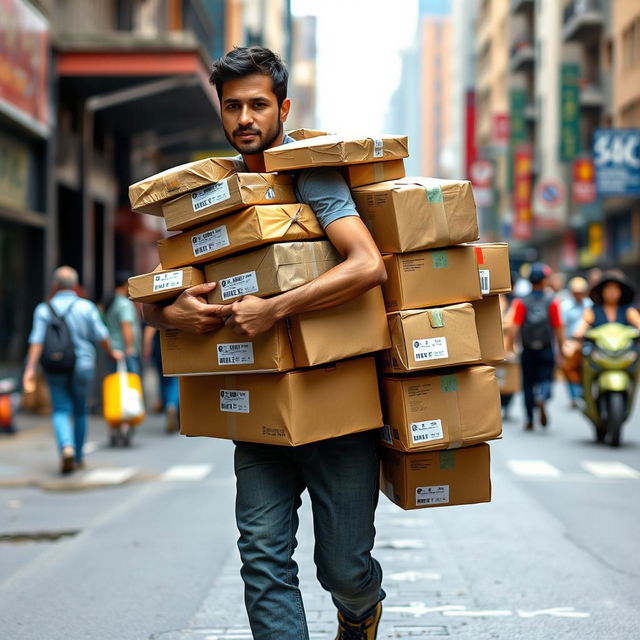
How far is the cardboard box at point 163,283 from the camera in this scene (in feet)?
12.2

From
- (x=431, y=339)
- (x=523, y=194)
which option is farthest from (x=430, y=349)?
(x=523, y=194)

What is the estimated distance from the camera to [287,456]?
3.72 m

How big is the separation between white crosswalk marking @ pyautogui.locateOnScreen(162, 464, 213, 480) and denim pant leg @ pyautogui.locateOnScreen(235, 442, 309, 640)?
659 cm

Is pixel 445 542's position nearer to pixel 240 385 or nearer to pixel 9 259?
pixel 240 385

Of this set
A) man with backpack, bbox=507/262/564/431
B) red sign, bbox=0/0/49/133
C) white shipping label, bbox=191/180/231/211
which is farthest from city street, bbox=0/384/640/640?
red sign, bbox=0/0/49/133

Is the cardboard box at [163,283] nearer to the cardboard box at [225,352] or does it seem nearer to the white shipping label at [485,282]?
the cardboard box at [225,352]

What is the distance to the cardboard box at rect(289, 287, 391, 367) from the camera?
352 centimetres

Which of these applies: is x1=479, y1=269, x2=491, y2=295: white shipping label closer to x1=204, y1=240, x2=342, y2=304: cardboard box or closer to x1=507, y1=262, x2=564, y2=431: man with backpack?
x1=204, y1=240, x2=342, y2=304: cardboard box

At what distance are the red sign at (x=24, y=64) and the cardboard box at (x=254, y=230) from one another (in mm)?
12856

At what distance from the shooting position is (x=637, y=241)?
36.7m

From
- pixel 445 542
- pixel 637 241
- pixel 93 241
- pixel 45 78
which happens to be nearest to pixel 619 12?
pixel 637 241

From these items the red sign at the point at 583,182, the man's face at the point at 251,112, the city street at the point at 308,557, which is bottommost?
the city street at the point at 308,557

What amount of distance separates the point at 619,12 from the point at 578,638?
3794 centimetres

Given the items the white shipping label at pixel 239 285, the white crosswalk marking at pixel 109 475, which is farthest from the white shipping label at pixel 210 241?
the white crosswalk marking at pixel 109 475
